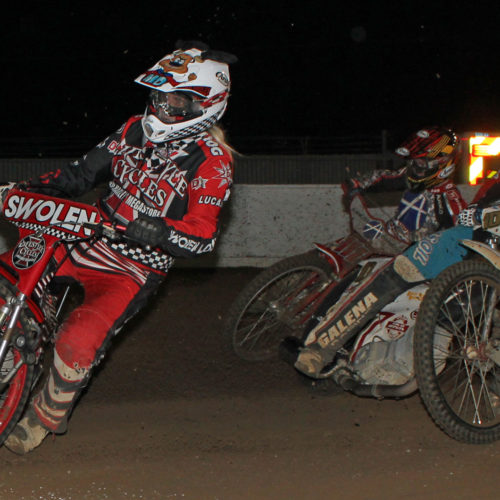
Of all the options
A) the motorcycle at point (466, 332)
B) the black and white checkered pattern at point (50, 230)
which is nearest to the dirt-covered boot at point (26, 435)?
the black and white checkered pattern at point (50, 230)

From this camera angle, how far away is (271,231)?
9.47 metres

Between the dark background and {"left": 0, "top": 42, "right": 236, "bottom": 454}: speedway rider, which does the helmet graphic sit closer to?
{"left": 0, "top": 42, "right": 236, "bottom": 454}: speedway rider

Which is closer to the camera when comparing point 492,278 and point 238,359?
point 492,278

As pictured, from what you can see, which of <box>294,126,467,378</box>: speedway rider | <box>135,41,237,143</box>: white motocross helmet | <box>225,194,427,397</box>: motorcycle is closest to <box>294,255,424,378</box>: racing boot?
<box>225,194,427,397</box>: motorcycle

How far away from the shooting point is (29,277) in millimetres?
3479

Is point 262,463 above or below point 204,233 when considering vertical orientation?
below

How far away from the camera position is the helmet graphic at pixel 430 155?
574 centimetres

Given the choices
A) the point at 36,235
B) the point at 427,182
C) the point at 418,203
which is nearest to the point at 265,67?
the point at 418,203

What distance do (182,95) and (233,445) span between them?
75.6 inches

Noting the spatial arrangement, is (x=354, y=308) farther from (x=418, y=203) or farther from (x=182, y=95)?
(x=418, y=203)

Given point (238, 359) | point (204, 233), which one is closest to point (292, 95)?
point (238, 359)

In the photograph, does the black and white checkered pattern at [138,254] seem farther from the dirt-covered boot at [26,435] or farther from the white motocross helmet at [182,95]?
the dirt-covered boot at [26,435]

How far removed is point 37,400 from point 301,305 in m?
2.00

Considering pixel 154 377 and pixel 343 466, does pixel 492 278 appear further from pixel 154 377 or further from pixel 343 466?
pixel 154 377
